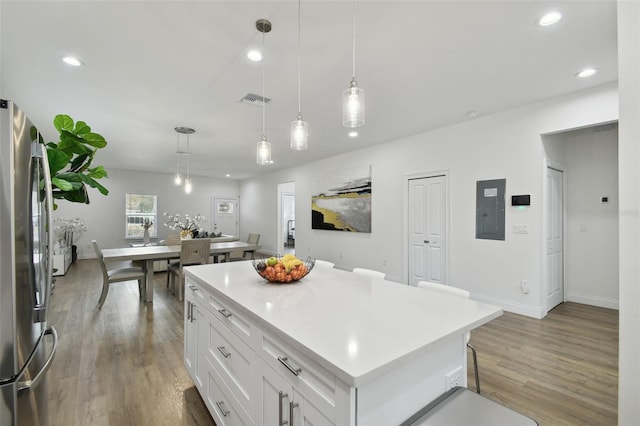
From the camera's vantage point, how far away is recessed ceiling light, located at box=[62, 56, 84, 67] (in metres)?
2.49

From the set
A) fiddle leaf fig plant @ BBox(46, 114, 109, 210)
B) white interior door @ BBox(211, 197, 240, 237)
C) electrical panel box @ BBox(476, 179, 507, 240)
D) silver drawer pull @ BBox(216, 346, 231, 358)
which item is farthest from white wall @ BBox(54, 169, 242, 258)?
electrical panel box @ BBox(476, 179, 507, 240)

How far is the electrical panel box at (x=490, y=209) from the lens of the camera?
3.77 metres

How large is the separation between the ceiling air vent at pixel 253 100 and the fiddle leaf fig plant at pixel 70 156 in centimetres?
187

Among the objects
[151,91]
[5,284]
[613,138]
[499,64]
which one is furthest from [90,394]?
[613,138]

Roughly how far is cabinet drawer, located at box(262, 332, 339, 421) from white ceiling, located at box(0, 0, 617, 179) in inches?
80.4

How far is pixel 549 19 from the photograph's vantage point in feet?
6.64

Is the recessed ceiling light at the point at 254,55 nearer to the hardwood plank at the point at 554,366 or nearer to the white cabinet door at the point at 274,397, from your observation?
the white cabinet door at the point at 274,397

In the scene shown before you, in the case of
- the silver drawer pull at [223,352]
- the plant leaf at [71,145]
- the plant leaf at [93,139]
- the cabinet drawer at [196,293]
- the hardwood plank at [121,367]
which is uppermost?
the plant leaf at [93,139]

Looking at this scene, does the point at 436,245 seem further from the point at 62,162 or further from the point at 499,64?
the point at 62,162

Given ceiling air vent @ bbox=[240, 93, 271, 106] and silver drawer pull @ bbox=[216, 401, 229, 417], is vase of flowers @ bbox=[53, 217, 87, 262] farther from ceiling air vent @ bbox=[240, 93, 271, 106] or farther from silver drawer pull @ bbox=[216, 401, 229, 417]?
silver drawer pull @ bbox=[216, 401, 229, 417]

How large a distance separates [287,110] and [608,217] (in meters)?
4.44

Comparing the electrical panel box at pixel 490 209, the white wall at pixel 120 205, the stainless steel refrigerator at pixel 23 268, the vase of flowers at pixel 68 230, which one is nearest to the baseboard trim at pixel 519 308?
the electrical panel box at pixel 490 209

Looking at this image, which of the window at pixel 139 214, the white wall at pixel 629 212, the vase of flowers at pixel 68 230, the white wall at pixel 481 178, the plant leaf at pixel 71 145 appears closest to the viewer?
the white wall at pixel 629 212

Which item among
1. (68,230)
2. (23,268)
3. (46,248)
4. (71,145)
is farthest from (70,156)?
(68,230)
